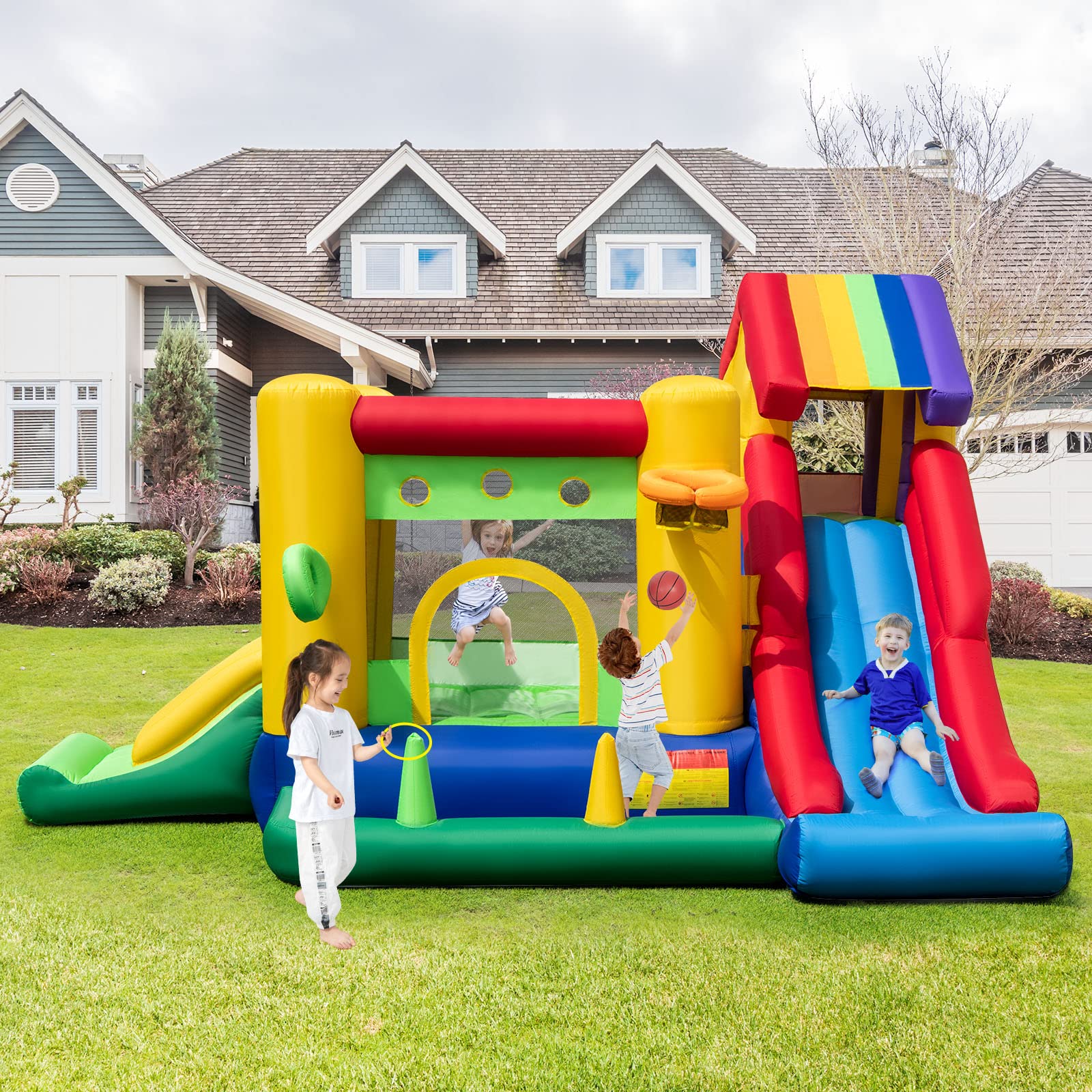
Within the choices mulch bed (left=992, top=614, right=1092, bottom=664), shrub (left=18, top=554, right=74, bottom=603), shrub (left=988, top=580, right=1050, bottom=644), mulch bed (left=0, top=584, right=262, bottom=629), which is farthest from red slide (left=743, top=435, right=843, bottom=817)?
shrub (left=18, top=554, right=74, bottom=603)

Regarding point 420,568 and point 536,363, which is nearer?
point 420,568

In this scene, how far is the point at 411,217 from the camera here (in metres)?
16.4

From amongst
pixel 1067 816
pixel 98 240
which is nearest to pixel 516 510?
pixel 1067 816

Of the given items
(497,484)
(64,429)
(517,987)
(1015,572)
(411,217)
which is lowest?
(517,987)

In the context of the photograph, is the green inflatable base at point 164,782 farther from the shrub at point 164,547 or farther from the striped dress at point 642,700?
the shrub at point 164,547

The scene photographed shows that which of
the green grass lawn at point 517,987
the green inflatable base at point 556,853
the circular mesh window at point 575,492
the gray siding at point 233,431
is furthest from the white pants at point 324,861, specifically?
the gray siding at point 233,431

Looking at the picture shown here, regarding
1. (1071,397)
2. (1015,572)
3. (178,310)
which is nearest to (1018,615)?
(1015,572)

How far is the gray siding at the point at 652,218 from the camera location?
16484mm

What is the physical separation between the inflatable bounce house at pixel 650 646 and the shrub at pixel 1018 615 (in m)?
6.73

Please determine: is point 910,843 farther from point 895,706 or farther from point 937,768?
point 895,706

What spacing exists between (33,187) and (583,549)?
13900mm

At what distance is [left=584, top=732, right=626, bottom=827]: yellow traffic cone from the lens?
4578mm

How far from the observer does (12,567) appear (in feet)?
40.5

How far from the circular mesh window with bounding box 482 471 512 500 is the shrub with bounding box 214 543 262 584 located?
798 centimetres
